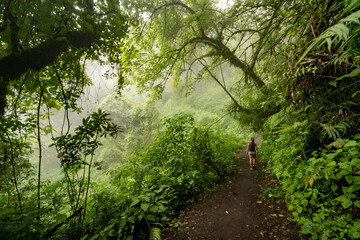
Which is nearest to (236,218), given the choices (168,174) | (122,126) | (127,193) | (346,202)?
(168,174)

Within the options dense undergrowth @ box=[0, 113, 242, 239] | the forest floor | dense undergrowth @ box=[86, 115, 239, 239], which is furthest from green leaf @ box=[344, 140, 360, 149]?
dense undergrowth @ box=[86, 115, 239, 239]

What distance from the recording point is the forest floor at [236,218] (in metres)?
2.77

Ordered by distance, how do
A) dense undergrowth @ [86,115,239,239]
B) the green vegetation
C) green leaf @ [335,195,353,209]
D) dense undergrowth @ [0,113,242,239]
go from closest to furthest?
green leaf @ [335,195,353,209] → the green vegetation → dense undergrowth @ [0,113,242,239] → dense undergrowth @ [86,115,239,239]

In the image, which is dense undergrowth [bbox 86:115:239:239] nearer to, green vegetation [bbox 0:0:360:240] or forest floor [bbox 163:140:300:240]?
green vegetation [bbox 0:0:360:240]

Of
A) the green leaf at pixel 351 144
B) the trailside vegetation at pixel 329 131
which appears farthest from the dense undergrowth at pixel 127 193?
the green leaf at pixel 351 144

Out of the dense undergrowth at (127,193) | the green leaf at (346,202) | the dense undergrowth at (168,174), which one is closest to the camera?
the green leaf at (346,202)

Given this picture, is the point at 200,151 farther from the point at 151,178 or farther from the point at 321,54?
the point at 321,54

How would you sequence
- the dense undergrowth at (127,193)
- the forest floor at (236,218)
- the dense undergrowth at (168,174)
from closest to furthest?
the dense undergrowth at (127,193), the forest floor at (236,218), the dense undergrowth at (168,174)

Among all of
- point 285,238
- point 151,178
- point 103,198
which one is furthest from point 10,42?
point 285,238

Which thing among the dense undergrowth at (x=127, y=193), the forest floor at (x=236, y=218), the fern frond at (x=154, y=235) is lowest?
the forest floor at (x=236, y=218)

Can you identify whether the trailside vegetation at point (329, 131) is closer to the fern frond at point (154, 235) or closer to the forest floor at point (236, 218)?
the forest floor at point (236, 218)

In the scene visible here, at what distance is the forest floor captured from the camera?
2.77 meters

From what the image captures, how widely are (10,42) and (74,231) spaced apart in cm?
323

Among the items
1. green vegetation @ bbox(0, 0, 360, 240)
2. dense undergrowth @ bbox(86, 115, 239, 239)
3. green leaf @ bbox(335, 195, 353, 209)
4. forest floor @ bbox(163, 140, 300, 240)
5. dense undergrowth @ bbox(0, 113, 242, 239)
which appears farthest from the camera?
dense undergrowth @ bbox(86, 115, 239, 239)
